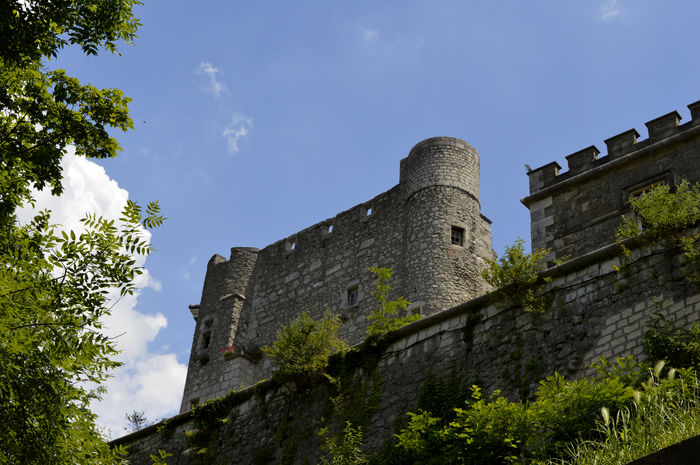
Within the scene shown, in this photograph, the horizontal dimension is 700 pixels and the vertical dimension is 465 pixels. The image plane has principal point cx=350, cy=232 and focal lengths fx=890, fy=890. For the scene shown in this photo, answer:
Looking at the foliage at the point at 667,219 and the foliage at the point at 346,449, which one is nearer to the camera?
the foliage at the point at 667,219

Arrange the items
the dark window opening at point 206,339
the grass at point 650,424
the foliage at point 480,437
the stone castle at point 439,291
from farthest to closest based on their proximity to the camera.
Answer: the dark window opening at point 206,339 < the stone castle at point 439,291 < the foliage at point 480,437 < the grass at point 650,424

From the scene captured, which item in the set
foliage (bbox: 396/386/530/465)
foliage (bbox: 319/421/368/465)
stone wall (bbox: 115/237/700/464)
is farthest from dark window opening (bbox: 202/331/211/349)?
foliage (bbox: 396/386/530/465)

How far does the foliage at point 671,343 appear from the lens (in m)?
9.18

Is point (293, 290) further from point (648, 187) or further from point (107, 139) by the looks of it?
point (107, 139)

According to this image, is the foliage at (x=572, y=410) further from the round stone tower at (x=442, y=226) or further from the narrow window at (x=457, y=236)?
the narrow window at (x=457, y=236)

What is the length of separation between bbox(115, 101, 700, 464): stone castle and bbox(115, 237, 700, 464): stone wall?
0.06 ft

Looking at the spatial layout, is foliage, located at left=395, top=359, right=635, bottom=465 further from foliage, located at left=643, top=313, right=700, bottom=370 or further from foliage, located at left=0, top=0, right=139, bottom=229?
foliage, located at left=0, top=0, right=139, bottom=229

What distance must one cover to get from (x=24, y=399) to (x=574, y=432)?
552 centimetres

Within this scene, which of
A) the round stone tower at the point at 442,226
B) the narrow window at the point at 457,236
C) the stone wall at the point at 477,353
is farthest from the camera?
the narrow window at the point at 457,236

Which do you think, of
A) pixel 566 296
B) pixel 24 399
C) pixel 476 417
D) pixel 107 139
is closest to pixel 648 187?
pixel 566 296

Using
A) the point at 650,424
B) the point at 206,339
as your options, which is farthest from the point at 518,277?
the point at 206,339

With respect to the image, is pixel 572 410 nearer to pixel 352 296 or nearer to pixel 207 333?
pixel 352 296

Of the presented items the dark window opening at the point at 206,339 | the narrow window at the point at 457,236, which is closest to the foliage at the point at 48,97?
the narrow window at the point at 457,236

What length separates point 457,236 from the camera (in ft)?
66.7
